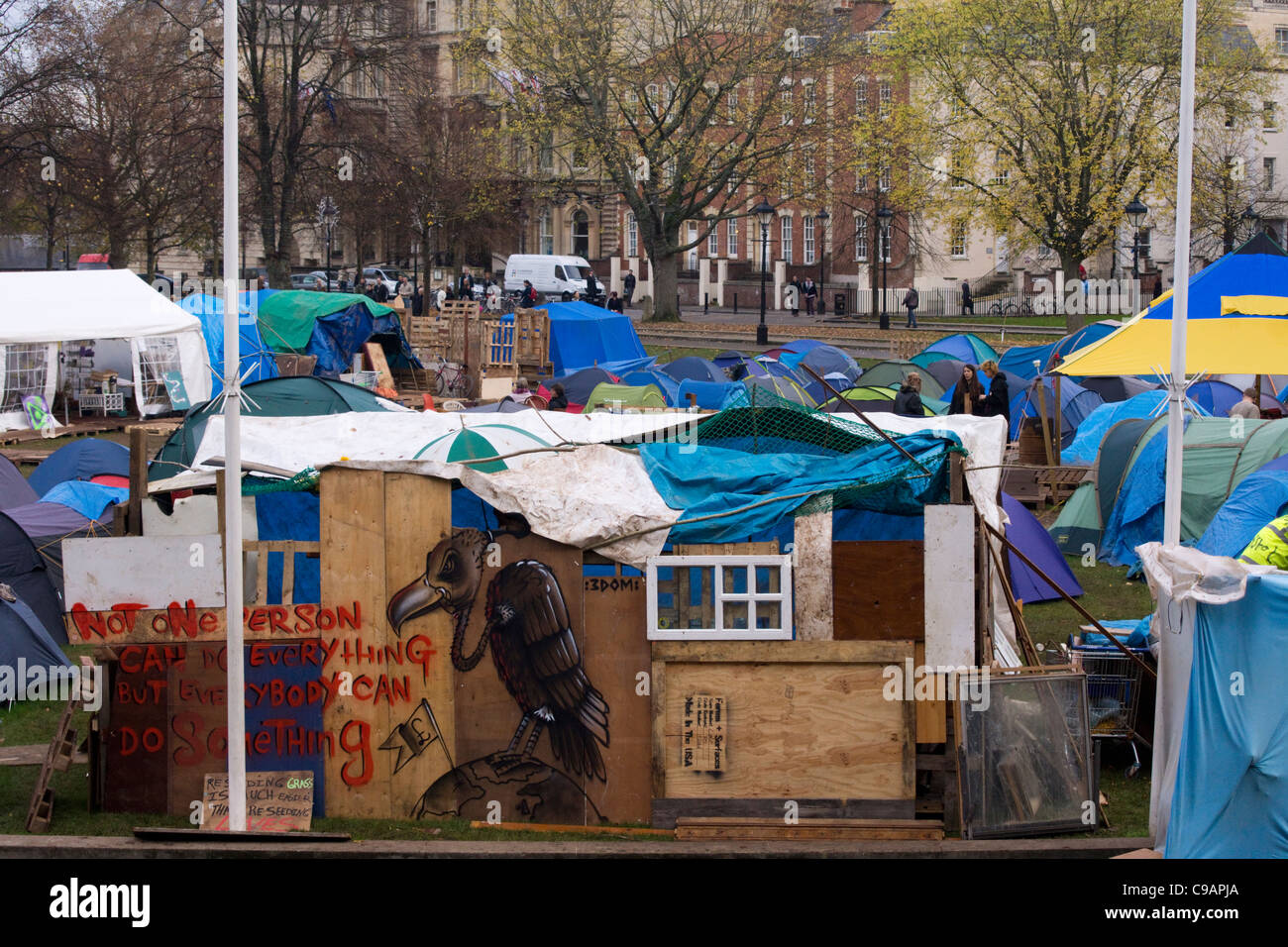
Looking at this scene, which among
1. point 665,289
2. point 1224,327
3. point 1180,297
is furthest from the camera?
point 665,289

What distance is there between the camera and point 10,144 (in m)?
28.7

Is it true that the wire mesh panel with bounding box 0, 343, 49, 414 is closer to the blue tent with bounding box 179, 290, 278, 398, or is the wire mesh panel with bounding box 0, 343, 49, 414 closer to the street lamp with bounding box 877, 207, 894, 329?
the blue tent with bounding box 179, 290, 278, 398

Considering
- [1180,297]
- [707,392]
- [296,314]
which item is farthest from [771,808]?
[296,314]

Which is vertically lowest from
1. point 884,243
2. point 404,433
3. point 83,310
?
point 404,433

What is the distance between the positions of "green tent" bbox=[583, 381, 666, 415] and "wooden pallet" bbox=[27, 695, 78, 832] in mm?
11790

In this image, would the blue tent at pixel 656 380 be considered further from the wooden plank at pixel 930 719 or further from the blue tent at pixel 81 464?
Result: the wooden plank at pixel 930 719

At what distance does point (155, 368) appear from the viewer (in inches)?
1041

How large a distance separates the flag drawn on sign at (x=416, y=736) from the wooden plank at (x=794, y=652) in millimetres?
1428

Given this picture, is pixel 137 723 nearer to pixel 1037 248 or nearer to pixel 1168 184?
pixel 1168 184

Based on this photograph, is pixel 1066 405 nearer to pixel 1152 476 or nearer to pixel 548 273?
pixel 1152 476

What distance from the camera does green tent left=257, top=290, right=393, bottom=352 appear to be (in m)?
28.2

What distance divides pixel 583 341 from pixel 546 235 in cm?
4097

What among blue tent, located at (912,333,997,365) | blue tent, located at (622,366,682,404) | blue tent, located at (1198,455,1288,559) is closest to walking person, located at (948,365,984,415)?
blue tent, located at (622,366,682,404)

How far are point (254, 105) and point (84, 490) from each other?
23747 millimetres
